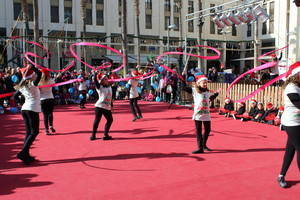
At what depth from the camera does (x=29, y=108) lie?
20.4 feet

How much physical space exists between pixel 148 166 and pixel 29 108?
260 cm

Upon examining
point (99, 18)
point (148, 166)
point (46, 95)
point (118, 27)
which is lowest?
point (148, 166)

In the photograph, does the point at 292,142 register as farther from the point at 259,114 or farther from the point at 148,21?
the point at 148,21

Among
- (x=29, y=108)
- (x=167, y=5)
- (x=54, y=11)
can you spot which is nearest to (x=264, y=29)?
(x=167, y=5)

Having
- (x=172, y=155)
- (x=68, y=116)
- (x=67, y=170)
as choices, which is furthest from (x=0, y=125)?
(x=172, y=155)

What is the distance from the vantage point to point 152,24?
1746 inches

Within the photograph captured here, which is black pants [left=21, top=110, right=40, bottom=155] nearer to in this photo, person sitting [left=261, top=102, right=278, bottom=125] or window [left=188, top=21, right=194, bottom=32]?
person sitting [left=261, top=102, right=278, bottom=125]

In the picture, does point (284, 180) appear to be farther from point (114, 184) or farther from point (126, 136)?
point (126, 136)

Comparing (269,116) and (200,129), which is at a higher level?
(200,129)

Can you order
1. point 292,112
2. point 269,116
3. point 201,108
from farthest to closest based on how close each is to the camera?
point 269,116, point 201,108, point 292,112

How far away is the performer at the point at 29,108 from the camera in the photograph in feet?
20.5

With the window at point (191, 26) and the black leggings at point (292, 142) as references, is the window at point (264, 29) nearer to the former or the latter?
the window at point (191, 26)

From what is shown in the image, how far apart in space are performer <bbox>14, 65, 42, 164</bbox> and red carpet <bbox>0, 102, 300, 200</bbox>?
13.3 inches

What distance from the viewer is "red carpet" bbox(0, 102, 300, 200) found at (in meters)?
4.77
